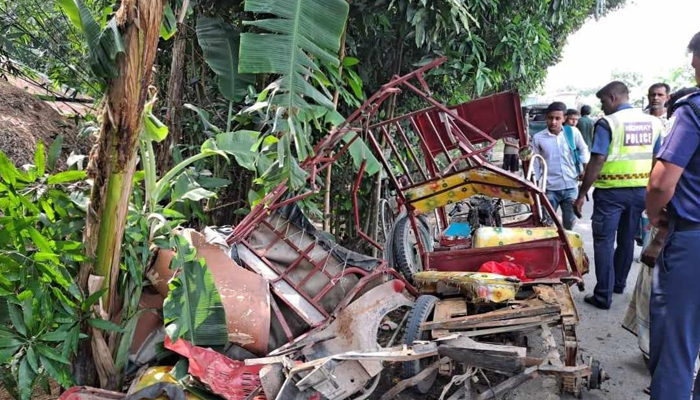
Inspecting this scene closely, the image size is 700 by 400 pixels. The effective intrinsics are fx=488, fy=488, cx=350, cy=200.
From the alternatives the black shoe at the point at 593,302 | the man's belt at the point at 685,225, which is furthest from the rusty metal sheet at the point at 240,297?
the black shoe at the point at 593,302

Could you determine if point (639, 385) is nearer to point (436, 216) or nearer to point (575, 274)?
point (575, 274)

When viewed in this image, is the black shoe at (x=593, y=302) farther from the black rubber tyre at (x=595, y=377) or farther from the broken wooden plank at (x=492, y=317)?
the broken wooden plank at (x=492, y=317)

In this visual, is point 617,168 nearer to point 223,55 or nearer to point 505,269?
point 505,269

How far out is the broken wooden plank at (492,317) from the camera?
2.94m

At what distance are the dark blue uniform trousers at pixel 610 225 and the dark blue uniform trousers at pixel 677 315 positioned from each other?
1.98 meters

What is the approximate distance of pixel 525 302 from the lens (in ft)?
10.5

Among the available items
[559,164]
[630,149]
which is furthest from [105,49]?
[559,164]

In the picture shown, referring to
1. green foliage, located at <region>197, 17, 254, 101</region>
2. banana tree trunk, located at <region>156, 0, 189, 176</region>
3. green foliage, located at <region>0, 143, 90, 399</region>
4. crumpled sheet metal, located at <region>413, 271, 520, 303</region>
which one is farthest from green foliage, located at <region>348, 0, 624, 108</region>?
green foliage, located at <region>0, 143, 90, 399</region>

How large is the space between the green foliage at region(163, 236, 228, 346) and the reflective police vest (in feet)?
11.8

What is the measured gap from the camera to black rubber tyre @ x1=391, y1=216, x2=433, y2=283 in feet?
15.1

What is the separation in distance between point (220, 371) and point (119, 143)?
131cm

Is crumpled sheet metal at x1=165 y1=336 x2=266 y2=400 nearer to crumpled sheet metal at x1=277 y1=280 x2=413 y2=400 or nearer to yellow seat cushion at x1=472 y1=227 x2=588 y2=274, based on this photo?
crumpled sheet metal at x1=277 y1=280 x2=413 y2=400

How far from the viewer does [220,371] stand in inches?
104

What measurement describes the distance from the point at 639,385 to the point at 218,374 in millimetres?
2801
